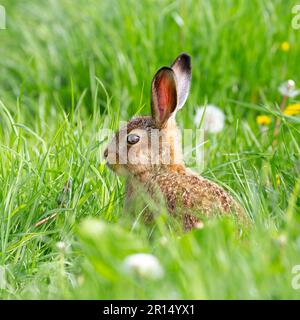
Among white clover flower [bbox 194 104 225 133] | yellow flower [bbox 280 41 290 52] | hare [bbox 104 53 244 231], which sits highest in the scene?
yellow flower [bbox 280 41 290 52]

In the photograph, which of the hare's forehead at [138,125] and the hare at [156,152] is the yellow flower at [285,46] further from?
the hare's forehead at [138,125]

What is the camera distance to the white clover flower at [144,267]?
3.48 m

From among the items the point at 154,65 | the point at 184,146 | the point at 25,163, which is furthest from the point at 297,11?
the point at 25,163

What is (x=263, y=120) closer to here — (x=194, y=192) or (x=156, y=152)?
(x=156, y=152)

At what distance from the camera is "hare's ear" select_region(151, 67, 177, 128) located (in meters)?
5.22

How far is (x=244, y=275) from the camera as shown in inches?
140

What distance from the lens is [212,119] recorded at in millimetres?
6594

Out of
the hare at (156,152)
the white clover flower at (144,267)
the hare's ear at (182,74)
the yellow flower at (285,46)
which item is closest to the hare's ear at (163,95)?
the hare at (156,152)

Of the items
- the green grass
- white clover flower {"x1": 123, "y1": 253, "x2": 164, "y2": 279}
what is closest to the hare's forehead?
the green grass

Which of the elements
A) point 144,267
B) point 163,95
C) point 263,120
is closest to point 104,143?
point 163,95

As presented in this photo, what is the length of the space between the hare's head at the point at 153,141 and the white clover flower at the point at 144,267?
5.56 ft

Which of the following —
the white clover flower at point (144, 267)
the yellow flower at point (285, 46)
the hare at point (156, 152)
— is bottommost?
the white clover flower at point (144, 267)

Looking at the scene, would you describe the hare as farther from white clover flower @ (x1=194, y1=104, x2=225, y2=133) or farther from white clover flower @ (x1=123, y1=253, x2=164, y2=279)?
white clover flower @ (x1=123, y1=253, x2=164, y2=279)
